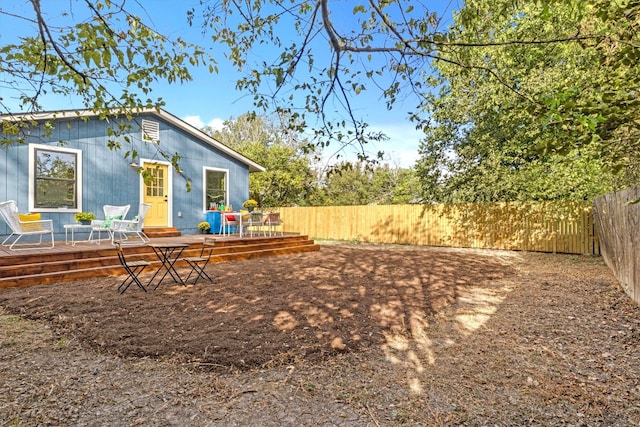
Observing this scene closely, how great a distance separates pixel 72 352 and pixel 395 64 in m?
3.58

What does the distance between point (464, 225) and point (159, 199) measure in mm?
10276

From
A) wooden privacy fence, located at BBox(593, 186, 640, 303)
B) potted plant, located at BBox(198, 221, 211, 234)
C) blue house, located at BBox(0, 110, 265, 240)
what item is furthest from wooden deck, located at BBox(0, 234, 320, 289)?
wooden privacy fence, located at BBox(593, 186, 640, 303)

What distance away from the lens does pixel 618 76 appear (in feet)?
11.6

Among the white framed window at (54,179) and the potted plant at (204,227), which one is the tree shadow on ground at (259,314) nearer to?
the white framed window at (54,179)

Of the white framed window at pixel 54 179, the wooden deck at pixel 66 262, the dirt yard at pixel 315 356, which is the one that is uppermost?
the white framed window at pixel 54 179

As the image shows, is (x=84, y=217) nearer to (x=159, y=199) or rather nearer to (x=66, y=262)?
(x=159, y=199)

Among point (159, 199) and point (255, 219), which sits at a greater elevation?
point (159, 199)

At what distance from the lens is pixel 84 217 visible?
28.1 ft

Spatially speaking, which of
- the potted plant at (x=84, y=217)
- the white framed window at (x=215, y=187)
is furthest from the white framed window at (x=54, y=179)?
the white framed window at (x=215, y=187)

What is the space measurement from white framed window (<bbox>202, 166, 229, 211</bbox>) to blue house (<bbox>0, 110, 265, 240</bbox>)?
3cm

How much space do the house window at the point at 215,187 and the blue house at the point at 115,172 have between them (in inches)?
1.3

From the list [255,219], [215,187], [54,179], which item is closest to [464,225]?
[255,219]

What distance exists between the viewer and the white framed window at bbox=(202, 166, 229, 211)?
1156cm

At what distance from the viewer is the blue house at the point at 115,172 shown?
26.5 ft
